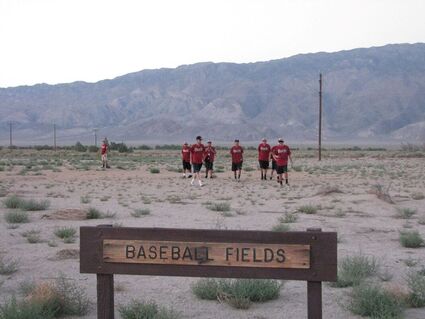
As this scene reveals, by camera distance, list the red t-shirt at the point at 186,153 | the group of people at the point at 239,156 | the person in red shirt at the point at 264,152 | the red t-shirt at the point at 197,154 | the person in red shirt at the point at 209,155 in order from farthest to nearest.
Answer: the person in red shirt at the point at 209,155 < the red t-shirt at the point at 186,153 < the person in red shirt at the point at 264,152 < the red t-shirt at the point at 197,154 < the group of people at the point at 239,156

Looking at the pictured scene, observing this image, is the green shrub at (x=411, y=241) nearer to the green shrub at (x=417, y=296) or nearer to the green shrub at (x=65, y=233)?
the green shrub at (x=417, y=296)

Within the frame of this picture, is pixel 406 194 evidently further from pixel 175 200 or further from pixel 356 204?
pixel 175 200

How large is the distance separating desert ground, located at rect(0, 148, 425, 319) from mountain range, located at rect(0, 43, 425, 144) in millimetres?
125037

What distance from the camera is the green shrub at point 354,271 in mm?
9734

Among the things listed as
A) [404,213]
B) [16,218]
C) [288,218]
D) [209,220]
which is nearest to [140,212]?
[209,220]

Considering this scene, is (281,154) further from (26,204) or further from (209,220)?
(26,204)

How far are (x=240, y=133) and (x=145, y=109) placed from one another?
114 ft

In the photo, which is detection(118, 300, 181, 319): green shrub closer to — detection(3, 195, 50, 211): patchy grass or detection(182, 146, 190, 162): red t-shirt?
detection(3, 195, 50, 211): patchy grass

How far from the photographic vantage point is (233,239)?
6.39 meters

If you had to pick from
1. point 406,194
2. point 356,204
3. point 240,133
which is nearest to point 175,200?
point 356,204

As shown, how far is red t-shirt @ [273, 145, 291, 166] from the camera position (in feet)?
87.4

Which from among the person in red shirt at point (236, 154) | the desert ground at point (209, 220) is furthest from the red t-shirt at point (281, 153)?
the person in red shirt at point (236, 154)

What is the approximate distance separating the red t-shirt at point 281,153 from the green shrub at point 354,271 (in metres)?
15.8

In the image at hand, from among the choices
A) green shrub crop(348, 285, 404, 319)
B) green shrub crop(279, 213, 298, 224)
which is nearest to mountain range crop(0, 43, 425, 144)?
green shrub crop(279, 213, 298, 224)
